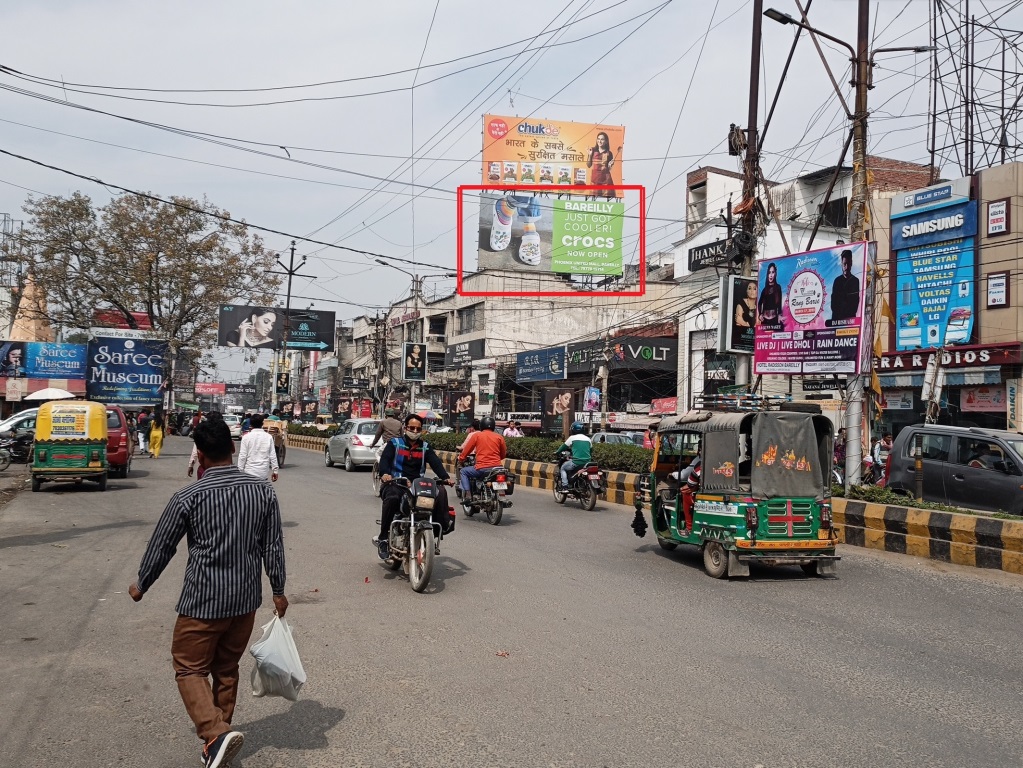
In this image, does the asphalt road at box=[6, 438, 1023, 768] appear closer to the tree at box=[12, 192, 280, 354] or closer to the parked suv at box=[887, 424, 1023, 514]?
the parked suv at box=[887, 424, 1023, 514]

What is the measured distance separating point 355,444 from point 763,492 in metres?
18.2

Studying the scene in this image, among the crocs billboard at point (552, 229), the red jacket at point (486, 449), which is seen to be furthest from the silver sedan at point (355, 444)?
the crocs billboard at point (552, 229)

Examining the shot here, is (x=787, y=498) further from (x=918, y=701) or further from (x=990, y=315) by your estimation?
(x=990, y=315)

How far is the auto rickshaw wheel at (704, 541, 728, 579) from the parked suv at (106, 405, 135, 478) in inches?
594

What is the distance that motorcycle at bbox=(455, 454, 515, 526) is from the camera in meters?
13.6

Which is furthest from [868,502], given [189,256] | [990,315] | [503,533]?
[189,256]

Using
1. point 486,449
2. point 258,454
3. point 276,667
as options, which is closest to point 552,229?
point 486,449

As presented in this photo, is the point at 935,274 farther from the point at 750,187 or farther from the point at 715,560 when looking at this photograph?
the point at 715,560

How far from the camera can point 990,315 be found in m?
23.2

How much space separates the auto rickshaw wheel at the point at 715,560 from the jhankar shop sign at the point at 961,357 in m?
13.3

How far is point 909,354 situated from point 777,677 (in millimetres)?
22222

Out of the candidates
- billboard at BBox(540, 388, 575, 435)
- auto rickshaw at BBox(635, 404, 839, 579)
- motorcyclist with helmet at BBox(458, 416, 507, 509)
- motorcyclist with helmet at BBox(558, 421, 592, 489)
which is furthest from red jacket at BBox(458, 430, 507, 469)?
billboard at BBox(540, 388, 575, 435)

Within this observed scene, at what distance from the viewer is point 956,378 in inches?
929

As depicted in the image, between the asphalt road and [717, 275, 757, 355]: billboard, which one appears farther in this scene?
[717, 275, 757, 355]: billboard
